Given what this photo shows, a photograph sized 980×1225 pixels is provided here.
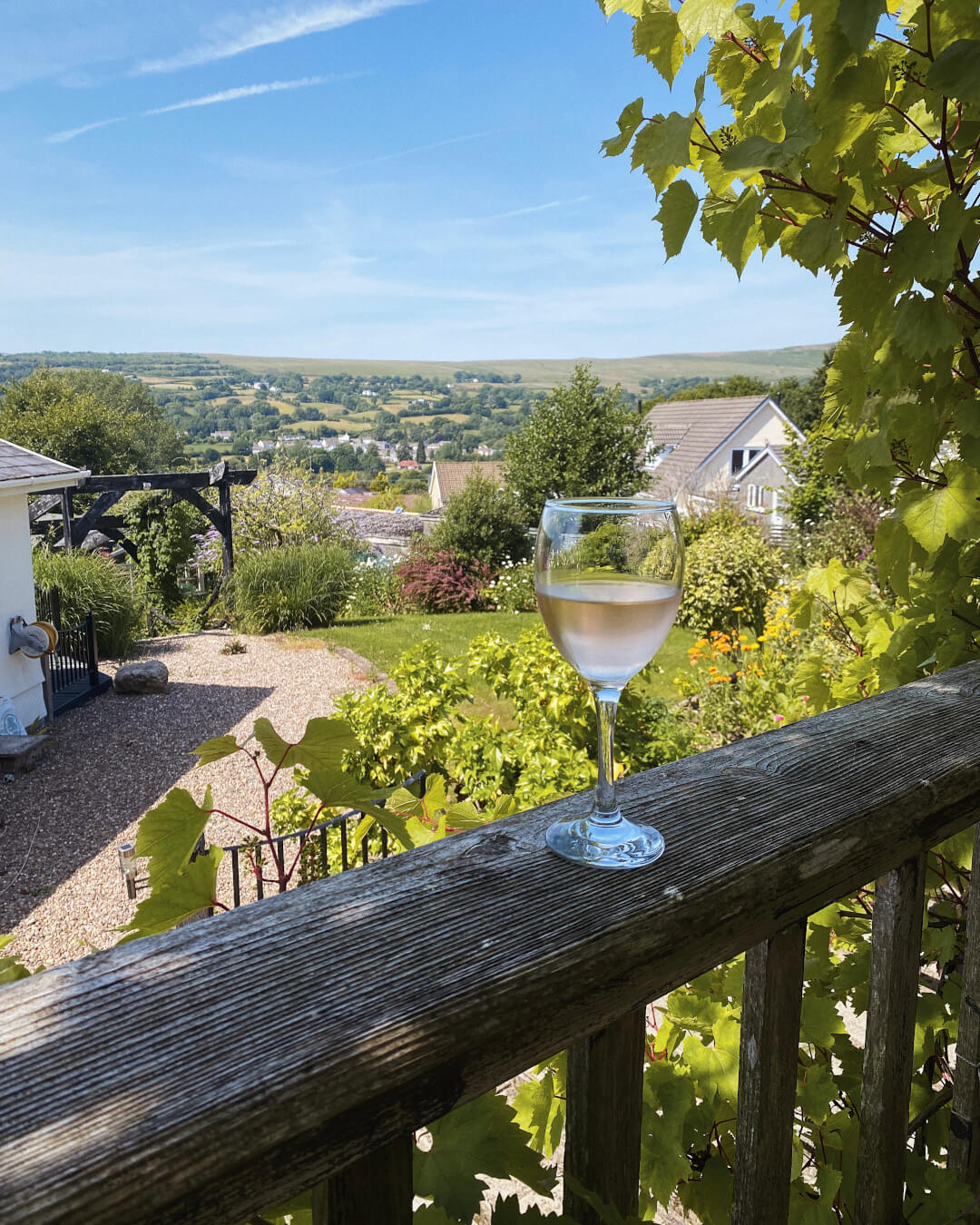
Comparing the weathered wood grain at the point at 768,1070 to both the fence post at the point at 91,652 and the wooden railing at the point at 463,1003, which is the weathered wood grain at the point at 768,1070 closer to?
the wooden railing at the point at 463,1003

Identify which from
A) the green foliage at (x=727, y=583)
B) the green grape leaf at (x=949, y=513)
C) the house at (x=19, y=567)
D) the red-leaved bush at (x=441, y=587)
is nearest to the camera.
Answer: the green grape leaf at (x=949, y=513)

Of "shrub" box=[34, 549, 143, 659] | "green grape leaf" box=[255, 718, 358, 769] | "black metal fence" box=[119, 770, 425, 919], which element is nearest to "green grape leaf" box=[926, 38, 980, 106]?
"green grape leaf" box=[255, 718, 358, 769]

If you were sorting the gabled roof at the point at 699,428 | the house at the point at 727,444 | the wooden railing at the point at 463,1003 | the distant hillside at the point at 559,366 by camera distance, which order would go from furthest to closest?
the distant hillside at the point at 559,366
the gabled roof at the point at 699,428
the house at the point at 727,444
the wooden railing at the point at 463,1003

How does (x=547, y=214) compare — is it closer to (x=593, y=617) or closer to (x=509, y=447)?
(x=509, y=447)

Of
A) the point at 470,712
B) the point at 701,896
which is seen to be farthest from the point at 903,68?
the point at 470,712

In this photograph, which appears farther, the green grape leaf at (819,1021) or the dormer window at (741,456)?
the dormer window at (741,456)

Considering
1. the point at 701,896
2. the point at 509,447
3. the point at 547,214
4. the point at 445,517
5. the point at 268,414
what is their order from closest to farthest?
the point at 701,896, the point at 445,517, the point at 509,447, the point at 268,414, the point at 547,214

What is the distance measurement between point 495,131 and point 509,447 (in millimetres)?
60680

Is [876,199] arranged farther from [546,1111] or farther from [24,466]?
[24,466]

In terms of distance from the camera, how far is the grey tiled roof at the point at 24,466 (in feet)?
28.1

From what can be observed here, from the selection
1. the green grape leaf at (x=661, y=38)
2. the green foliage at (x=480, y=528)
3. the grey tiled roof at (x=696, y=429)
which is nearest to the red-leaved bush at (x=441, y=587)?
the green foliage at (x=480, y=528)

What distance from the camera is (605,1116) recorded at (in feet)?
1.79

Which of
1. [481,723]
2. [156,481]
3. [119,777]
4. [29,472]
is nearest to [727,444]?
[156,481]

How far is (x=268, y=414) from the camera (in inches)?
2657
